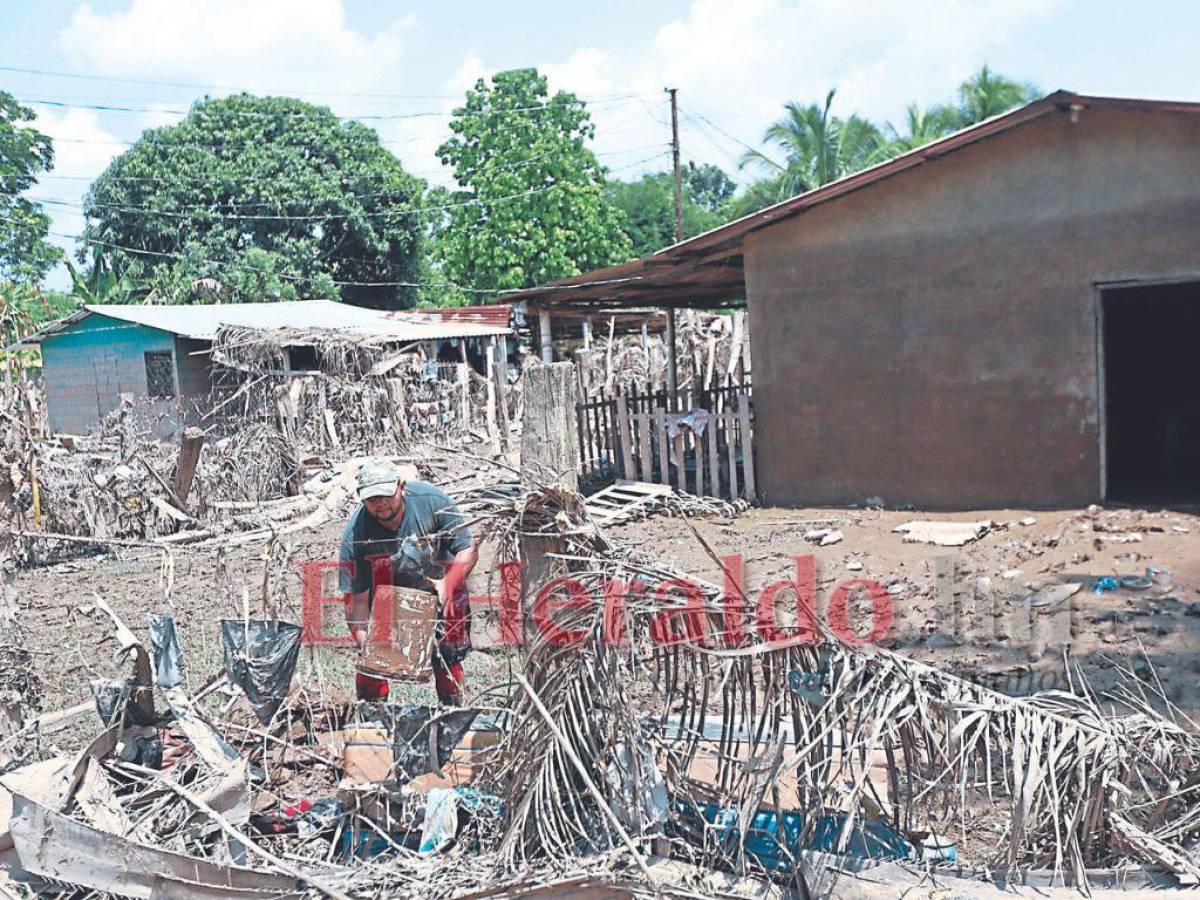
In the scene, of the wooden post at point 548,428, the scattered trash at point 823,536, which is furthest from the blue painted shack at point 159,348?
the wooden post at point 548,428

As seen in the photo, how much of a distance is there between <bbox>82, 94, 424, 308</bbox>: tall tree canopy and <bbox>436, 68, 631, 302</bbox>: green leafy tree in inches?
73.9

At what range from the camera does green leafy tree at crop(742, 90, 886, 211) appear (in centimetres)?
3050

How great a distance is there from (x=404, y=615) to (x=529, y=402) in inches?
52.3

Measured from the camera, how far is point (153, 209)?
2986 centimetres

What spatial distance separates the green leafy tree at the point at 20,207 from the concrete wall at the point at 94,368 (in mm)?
6854

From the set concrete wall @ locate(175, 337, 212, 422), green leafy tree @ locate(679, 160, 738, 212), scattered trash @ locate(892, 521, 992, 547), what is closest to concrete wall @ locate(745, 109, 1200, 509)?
scattered trash @ locate(892, 521, 992, 547)

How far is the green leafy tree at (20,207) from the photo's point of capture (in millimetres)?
27719

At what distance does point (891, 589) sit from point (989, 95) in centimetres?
2639

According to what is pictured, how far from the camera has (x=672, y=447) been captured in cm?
1245

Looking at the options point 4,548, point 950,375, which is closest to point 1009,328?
point 950,375

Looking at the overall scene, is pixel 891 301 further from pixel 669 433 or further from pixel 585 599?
pixel 585 599

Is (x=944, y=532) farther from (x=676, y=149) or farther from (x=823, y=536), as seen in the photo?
(x=676, y=149)

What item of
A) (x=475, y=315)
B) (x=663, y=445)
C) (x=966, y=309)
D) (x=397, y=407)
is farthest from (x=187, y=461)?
(x=475, y=315)

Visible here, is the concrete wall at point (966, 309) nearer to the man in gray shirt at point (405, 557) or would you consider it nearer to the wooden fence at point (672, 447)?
the wooden fence at point (672, 447)
